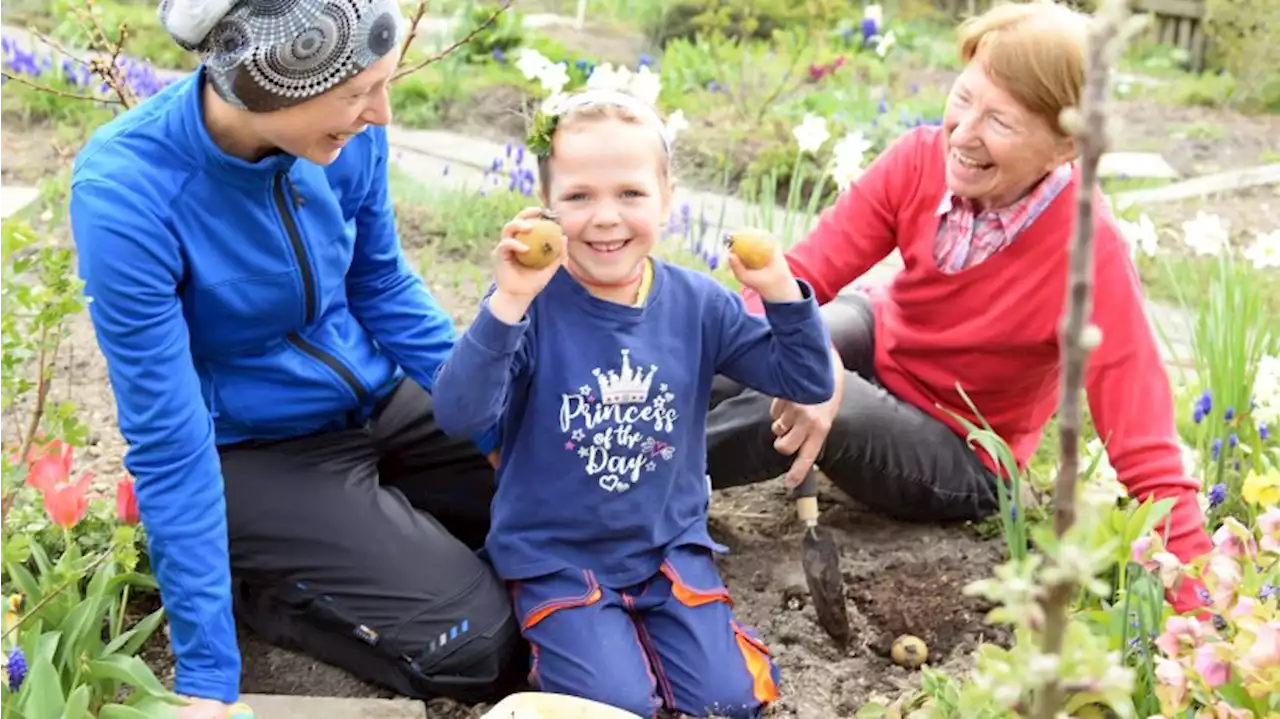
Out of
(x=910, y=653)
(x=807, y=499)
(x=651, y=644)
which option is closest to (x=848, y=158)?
(x=807, y=499)

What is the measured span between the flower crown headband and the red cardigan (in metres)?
0.51

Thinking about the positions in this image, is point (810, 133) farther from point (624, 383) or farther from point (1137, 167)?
point (1137, 167)

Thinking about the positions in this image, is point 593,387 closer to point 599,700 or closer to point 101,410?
point 599,700

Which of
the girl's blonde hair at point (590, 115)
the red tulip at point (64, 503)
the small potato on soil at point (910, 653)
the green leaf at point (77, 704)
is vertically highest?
the girl's blonde hair at point (590, 115)

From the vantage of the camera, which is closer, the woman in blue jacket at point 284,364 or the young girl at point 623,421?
the woman in blue jacket at point 284,364

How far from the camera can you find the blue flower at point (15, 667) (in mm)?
1662

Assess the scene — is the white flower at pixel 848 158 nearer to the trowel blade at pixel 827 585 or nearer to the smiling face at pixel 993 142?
the smiling face at pixel 993 142

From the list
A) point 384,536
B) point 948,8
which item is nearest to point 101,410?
point 384,536

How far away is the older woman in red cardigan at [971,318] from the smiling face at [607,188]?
0.47 meters

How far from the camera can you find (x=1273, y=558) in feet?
5.58

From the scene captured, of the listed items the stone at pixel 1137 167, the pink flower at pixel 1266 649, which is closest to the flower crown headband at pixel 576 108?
the pink flower at pixel 1266 649

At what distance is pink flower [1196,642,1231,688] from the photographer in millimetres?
1504

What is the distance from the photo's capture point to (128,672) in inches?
73.3

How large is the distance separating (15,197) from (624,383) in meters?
2.52
